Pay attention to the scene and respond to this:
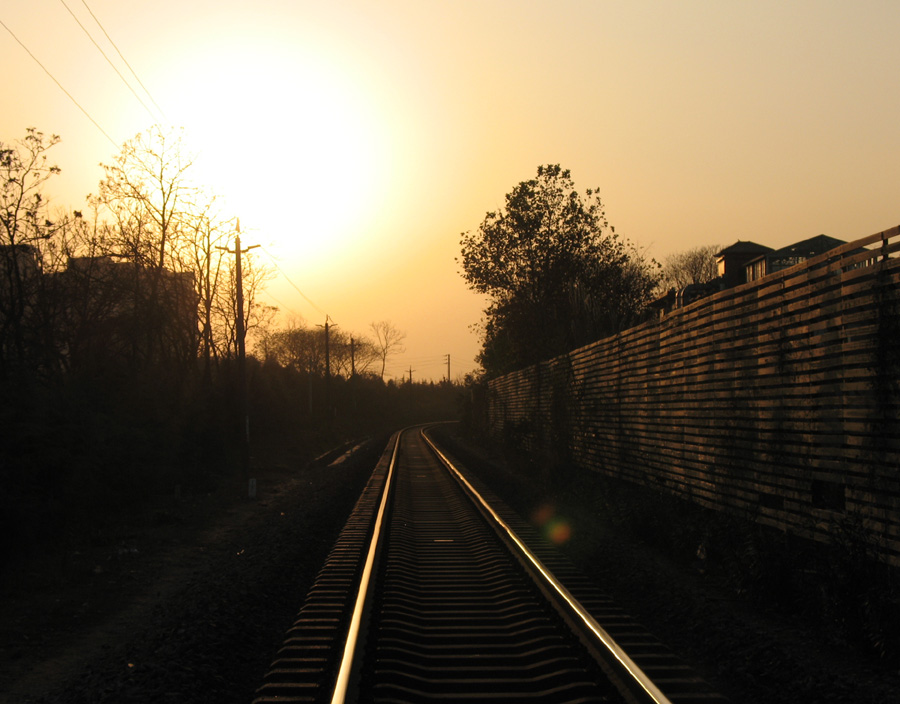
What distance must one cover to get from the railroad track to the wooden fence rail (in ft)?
7.30

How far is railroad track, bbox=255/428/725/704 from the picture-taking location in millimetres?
4867

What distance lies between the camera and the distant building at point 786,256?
122 ft

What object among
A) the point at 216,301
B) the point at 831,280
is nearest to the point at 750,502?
the point at 831,280

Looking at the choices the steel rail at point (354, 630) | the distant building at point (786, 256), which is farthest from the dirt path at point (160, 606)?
the distant building at point (786, 256)

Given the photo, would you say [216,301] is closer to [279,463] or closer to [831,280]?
[279,463]

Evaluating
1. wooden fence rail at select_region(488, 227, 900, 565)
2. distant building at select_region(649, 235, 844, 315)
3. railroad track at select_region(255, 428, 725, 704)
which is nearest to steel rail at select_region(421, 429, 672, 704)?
railroad track at select_region(255, 428, 725, 704)

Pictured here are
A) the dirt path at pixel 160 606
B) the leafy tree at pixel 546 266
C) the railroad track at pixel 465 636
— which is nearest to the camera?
the railroad track at pixel 465 636

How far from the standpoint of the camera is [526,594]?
7.49 meters

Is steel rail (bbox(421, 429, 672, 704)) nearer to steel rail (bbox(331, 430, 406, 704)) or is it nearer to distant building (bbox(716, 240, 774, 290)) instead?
steel rail (bbox(331, 430, 406, 704))

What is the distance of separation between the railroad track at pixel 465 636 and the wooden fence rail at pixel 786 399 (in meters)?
2.23

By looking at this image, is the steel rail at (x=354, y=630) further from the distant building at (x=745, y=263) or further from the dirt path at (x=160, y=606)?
the distant building at (x=745, y=263)

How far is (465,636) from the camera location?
6.09 meters

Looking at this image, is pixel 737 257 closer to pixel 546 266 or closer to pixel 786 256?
pixel 786 256

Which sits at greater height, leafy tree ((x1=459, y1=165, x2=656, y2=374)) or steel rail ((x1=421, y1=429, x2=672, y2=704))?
leafy tree ((x1=459, y1=165, x2=656, y2=374))
